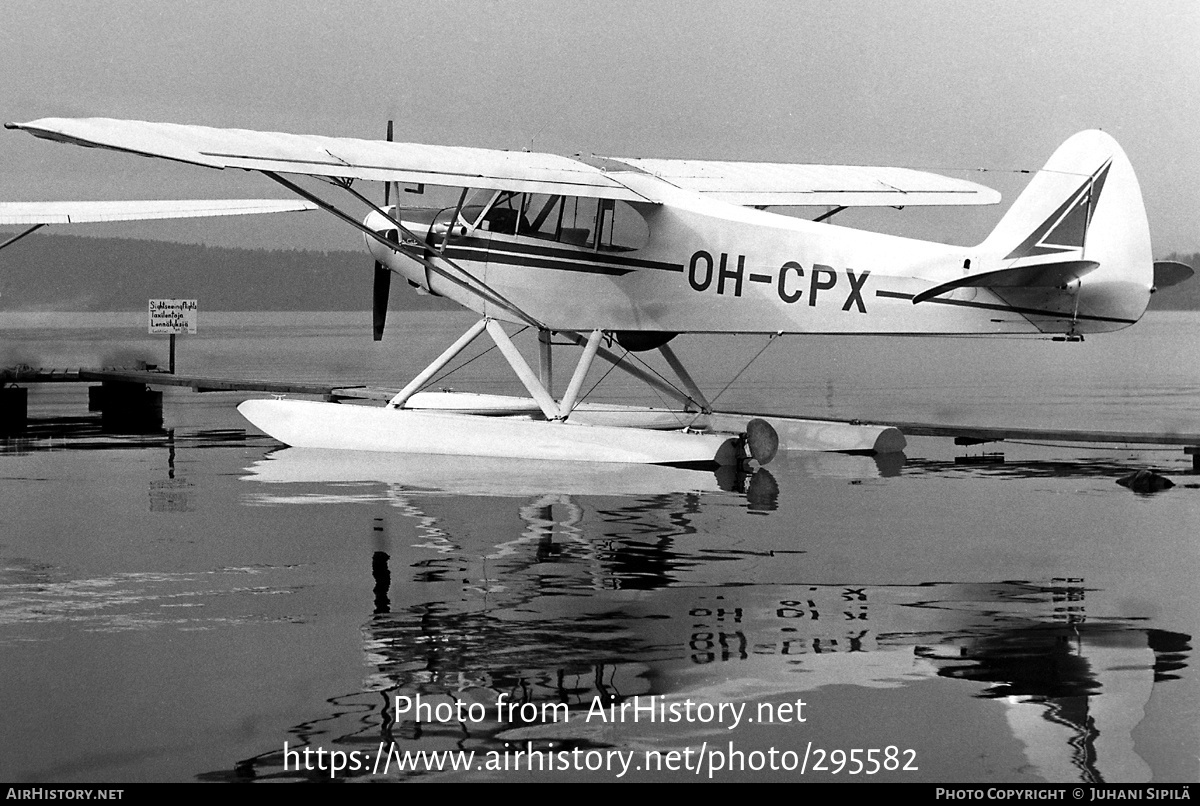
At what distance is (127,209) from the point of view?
20984mm

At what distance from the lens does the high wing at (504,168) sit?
45.5 feet

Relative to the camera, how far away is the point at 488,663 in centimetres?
632

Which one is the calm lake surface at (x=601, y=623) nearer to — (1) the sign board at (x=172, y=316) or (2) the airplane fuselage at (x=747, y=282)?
(2) the airplane fuselage at (x=747, y=282)

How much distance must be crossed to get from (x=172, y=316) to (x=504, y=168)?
44.9ft

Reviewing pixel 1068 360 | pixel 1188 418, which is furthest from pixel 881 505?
pixel 1068 360

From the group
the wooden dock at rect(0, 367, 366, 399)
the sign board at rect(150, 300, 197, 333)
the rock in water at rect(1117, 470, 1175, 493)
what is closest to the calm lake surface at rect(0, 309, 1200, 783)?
the rock in water at rect(1117, 470, 1175, 493)

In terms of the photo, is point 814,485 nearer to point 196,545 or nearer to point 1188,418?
point 196,545

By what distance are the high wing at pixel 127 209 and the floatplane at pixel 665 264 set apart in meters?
3.93

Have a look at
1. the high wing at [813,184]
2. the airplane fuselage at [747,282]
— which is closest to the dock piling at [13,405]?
the airplane fuselage at [747,282]

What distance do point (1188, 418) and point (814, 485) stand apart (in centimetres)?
1258

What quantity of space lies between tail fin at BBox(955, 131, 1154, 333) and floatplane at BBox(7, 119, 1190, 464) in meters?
0.02

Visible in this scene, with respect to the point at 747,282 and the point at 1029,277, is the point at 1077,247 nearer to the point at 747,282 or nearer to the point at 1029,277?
the point at 1029,277

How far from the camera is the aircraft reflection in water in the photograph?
208 inches

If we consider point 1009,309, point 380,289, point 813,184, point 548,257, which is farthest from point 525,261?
point 1009,309
